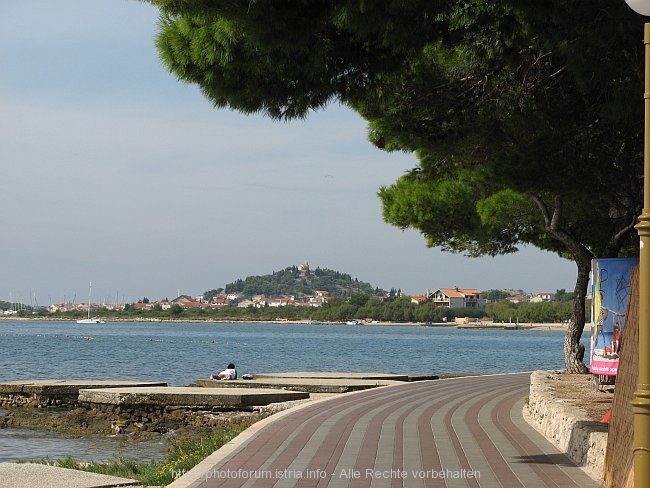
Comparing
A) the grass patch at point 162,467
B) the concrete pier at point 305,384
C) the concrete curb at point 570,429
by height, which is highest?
the concrete curb at point 570,429

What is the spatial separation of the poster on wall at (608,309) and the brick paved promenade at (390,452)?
1427 millimetres

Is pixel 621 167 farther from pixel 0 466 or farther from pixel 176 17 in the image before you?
pixel 0 466

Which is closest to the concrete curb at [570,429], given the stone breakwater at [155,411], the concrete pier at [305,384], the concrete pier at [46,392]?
the stone breakwater at [155,411]

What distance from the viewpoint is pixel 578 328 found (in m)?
20.7

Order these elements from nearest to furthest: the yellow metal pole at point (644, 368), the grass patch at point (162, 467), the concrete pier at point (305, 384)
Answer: the yellow metal pole at point (644, 368) → the grass patch at point (162, 467) → the concrete pier at point (305, 384)

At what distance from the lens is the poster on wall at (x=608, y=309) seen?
13.2 meters

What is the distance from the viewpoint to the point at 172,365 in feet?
204

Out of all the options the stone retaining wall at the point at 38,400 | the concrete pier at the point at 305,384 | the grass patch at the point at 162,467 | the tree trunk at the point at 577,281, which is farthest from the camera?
the stone retaining wall at the point at 38,400

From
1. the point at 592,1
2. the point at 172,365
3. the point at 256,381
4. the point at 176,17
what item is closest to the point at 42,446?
the point at 256,381

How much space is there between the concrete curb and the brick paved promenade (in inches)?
5.1

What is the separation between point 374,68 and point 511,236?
560 inches

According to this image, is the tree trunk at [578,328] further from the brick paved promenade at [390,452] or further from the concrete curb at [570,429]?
the concrete curb at [570,429]

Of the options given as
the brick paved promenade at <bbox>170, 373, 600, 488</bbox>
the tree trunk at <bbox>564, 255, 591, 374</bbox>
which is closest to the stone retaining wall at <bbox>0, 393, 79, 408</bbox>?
the brick paved promenade at <bbox>170, 373, 600, 488</bbox>

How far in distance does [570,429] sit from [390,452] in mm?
1912
